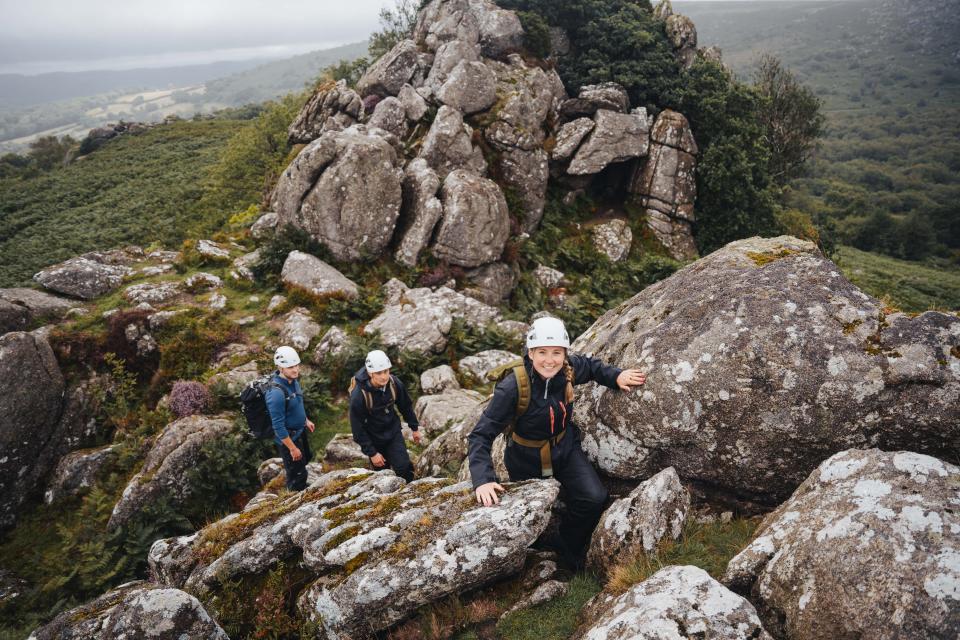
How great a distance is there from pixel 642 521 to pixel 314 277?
1821cm

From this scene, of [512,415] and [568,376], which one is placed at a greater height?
[568,376]

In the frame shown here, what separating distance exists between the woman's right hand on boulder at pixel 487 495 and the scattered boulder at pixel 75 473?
13461 millimetres

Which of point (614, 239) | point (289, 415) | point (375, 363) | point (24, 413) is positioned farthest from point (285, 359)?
point (614, 239)

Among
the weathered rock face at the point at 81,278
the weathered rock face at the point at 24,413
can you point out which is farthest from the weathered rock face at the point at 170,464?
the weathered rock face at the point at 81,278

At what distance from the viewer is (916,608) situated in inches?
161

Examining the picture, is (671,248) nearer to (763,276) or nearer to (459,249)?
(459,249)

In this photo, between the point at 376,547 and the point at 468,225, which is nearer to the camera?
the point at 376,547

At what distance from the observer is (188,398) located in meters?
15.1

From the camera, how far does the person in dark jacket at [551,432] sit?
6766mm

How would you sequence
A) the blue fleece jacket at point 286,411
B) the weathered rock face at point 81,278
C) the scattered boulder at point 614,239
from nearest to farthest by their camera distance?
the blue fleece jacket at point 286,411
the weathered rock face at point 81,278
the scattered boulder at point 614,239

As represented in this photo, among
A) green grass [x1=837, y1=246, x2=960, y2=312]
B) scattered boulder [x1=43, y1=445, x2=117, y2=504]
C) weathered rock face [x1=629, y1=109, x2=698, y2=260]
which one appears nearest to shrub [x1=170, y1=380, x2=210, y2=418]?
scattered boulder [x1=43, y1=445, x2=117, y2=504]

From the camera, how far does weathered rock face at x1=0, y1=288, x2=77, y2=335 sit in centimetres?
1716

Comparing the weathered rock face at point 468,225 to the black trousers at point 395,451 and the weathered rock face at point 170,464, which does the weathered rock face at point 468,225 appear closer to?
the weathered rock face at point 170,464

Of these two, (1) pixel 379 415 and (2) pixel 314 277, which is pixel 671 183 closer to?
(2) pixel 314 277
